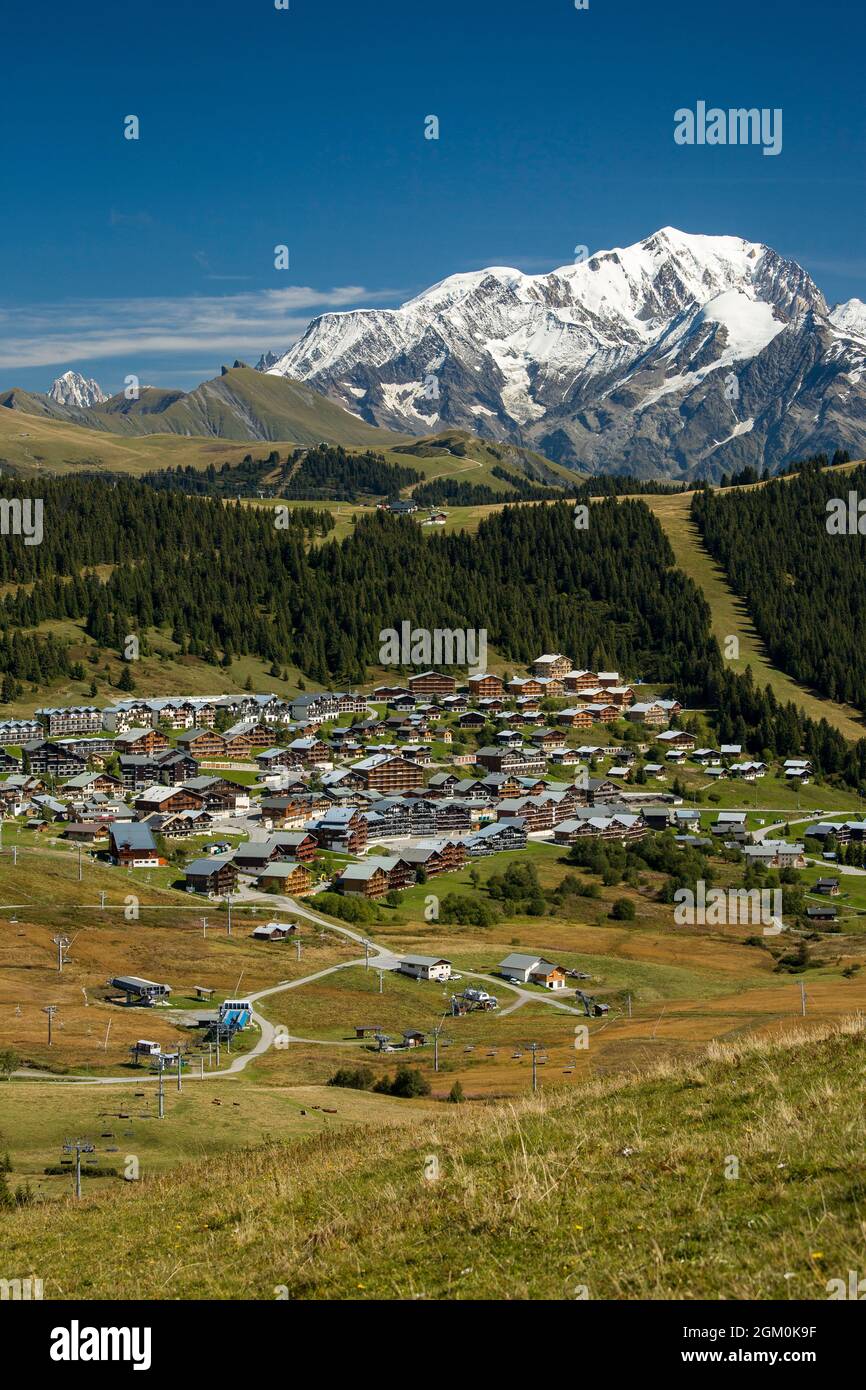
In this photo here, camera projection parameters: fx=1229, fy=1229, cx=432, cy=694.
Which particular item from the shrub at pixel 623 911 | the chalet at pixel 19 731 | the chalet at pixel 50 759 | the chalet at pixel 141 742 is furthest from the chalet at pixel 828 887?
the chalet at pixel 19 731

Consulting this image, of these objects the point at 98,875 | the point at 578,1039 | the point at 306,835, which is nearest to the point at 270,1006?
the point at 578,1039

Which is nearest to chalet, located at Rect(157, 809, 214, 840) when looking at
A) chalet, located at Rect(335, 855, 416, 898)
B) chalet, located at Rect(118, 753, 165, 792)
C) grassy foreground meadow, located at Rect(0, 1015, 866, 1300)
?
chalet, located at Rect(118, 753, 165, 792)

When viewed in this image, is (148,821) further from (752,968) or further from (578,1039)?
(578,1039)

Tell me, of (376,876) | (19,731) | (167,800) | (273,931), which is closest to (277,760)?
(167,800)

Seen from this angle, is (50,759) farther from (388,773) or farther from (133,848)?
(388,773)

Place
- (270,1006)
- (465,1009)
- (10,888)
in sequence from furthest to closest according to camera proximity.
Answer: (10,888) < (465,1009) < (270,1006)

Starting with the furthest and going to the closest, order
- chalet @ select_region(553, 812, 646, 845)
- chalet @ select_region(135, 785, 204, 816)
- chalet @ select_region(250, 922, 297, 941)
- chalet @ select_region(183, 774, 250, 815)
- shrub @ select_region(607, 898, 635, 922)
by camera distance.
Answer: chalet @ select_region(183, 774, 250, 815)
chalet @ select_region(553, 812, 646, 845)
chalet @ select_region(135, 785, 204, 816)
shrub @ select_region(607, 898, 635, 922)
chalet @ select_region(250, 922, 297, 941)

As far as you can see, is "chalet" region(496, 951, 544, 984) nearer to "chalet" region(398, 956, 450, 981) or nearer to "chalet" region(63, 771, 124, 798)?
"chalet" region(398, 956, 450, 981)
